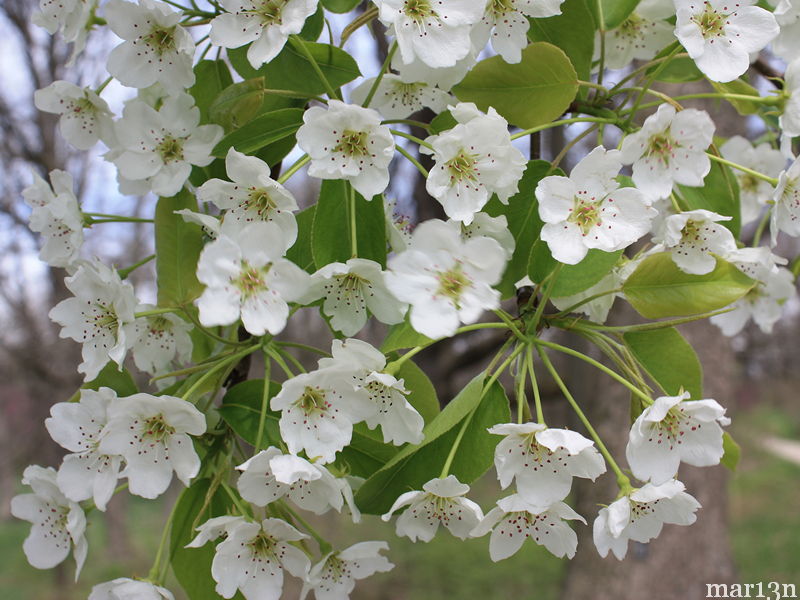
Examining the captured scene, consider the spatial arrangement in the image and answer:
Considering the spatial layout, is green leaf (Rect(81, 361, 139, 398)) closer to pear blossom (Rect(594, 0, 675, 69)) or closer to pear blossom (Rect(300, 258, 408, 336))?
pear blossom (Rect(300, 258, 408, 336))

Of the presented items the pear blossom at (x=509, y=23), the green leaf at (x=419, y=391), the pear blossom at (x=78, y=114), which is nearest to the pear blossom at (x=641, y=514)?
the green leaf at (x=419, y=391)

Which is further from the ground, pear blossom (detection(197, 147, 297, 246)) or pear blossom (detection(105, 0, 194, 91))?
pear blossom (detection(105, 0, 194, 91))

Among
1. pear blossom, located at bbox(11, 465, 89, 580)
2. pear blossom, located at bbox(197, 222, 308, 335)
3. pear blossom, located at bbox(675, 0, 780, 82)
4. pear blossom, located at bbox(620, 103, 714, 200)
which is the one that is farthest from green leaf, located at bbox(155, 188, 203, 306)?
pear blossom, located at bbox(675, 0, 780, 82)

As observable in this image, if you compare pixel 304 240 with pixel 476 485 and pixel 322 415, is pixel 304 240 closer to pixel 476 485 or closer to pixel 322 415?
pixel 322 415

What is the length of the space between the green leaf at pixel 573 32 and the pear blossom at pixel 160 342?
73 cm

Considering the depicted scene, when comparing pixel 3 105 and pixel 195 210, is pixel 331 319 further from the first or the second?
pixel 3 105

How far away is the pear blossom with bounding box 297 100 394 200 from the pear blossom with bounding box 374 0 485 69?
4.0 inches

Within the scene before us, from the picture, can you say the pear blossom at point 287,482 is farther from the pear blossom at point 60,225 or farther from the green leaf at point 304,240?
the pear blossom at point 60,225

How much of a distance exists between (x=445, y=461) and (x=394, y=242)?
0.31 metres

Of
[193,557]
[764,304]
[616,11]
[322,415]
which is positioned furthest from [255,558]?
[764,304]

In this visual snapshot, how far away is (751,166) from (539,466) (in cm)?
95

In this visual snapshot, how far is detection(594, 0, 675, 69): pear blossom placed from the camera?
4.14ft

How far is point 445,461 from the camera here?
1.00m

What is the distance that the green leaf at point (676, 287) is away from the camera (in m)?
1.03
